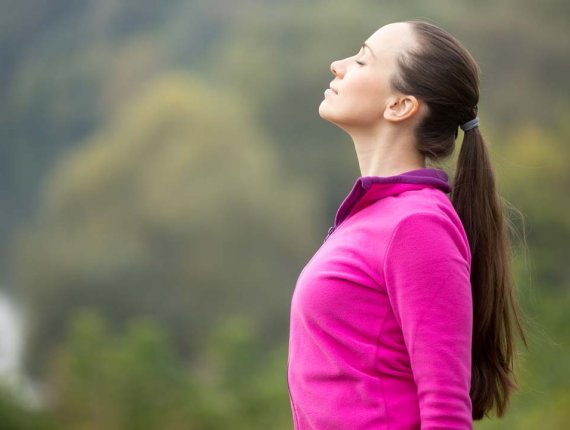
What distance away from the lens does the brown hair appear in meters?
1.51

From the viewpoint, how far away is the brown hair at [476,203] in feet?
4.97

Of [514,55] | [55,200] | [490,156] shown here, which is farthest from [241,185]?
[490,156]

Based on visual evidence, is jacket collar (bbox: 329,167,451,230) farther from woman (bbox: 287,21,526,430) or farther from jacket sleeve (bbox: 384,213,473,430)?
jacket sleeve (bbox: 384,213,473,430)

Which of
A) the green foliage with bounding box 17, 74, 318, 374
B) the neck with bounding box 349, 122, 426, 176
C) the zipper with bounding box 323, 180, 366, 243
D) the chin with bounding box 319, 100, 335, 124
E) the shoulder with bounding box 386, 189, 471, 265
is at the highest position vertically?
the green foliage with bounding box 17, 74, 318, 374

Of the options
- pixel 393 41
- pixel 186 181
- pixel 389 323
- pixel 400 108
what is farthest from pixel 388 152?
pixel 186 181

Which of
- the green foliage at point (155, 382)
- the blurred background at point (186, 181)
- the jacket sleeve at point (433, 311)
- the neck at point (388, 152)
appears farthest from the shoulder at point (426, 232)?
the green foliage at point (155, 382)

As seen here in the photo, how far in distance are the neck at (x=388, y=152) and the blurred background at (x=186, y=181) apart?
24.5ft

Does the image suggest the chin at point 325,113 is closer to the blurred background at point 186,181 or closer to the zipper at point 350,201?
the zipper at point 350,201

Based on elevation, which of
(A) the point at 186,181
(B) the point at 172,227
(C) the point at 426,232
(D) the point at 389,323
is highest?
(A) the point at 186,181

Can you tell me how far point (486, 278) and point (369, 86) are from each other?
341mm

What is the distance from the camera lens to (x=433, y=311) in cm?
135

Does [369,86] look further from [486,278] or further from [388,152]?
[486,278]

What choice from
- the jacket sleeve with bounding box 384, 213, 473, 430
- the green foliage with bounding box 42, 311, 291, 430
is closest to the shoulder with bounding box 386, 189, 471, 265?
the jacket sleeve with bounding box 384, 213, 473, 430

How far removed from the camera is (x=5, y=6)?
11844 millimetres
